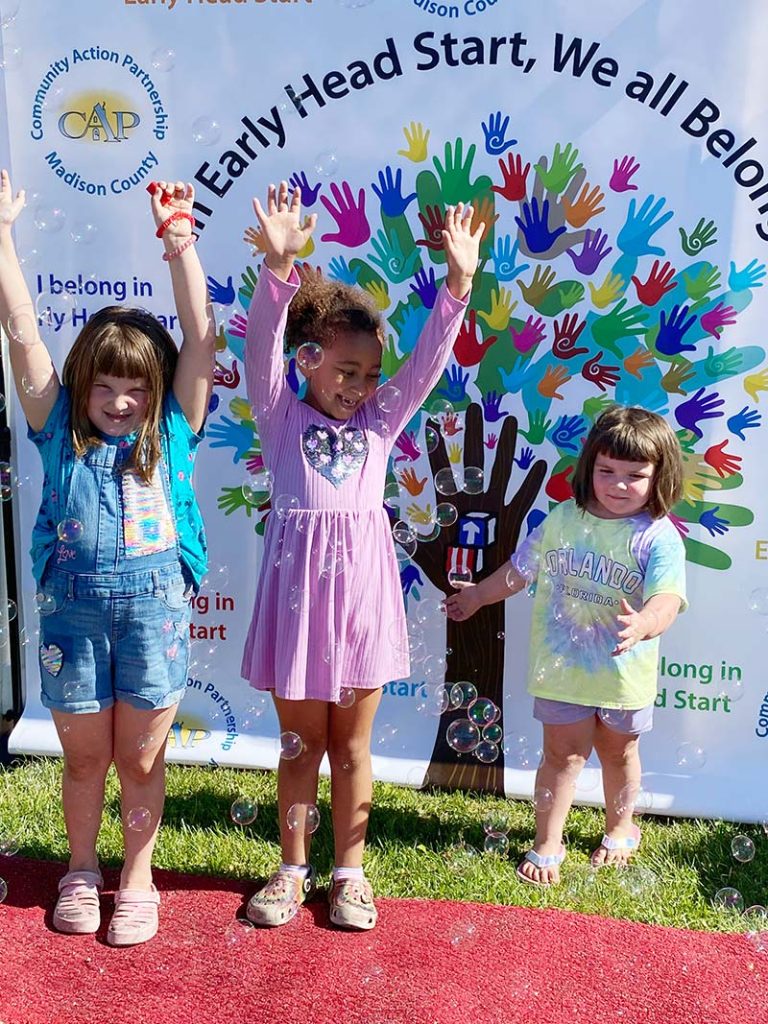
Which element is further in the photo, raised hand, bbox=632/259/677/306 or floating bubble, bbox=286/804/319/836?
raised hand, bbox=632/259/677/306

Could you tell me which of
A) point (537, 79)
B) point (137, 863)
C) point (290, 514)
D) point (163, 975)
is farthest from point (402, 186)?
point (163, 975)

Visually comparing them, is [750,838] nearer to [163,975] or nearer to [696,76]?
[163,975]

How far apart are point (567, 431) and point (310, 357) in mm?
1203

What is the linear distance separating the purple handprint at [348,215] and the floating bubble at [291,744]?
170 centimetres

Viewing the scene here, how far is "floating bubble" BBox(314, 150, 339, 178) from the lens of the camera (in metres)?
3.72

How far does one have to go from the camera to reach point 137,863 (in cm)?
312

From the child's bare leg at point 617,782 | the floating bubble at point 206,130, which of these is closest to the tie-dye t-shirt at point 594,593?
the child's bare leg at point 617,782

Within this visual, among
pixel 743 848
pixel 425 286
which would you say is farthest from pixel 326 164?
pixel 743 848

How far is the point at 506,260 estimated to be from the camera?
377cm

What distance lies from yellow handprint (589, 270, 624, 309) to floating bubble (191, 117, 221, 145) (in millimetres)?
1323

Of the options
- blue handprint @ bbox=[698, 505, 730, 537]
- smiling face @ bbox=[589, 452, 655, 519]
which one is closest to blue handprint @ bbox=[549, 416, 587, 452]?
blue handprint @ bbox=[698, 505, 730, 537]

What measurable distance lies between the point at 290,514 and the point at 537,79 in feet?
5.57

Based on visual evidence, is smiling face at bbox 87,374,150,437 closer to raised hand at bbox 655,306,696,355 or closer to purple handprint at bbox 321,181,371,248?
purple handprint at bbox 321,181,371,248

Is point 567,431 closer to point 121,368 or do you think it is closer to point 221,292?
point 221,292
